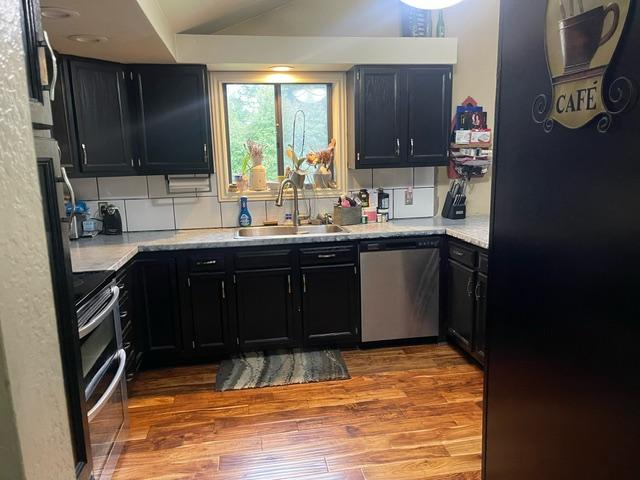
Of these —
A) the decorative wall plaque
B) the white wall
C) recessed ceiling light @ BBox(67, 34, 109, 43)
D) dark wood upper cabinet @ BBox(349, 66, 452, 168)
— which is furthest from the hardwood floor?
the white wall

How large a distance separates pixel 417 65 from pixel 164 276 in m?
2.37

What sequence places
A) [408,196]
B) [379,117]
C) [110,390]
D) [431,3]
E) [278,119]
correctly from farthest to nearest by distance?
[408,196] < [278,119] < [379,117] < [431,3] < [110,390]

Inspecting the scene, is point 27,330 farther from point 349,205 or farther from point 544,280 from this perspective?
point 349,205

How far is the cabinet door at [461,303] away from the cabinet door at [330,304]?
692 mm

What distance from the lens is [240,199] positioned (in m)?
3.50

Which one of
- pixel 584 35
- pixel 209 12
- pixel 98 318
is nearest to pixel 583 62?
pixel 584 35

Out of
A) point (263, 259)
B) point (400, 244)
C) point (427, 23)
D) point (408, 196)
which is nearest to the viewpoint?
point (263, 259)

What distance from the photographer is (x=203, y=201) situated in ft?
11.4

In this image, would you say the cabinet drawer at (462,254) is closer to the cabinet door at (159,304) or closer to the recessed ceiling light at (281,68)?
the recessed ceiling light at (281,68)

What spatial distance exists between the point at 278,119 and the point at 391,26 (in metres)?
1.16

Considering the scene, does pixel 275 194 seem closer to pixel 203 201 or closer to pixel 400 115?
pixel 203 201

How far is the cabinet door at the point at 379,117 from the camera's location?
3.26 m

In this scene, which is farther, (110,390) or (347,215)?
(347,215)

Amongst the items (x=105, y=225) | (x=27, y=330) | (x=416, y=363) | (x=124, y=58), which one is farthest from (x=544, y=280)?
(x=105, y=225)
